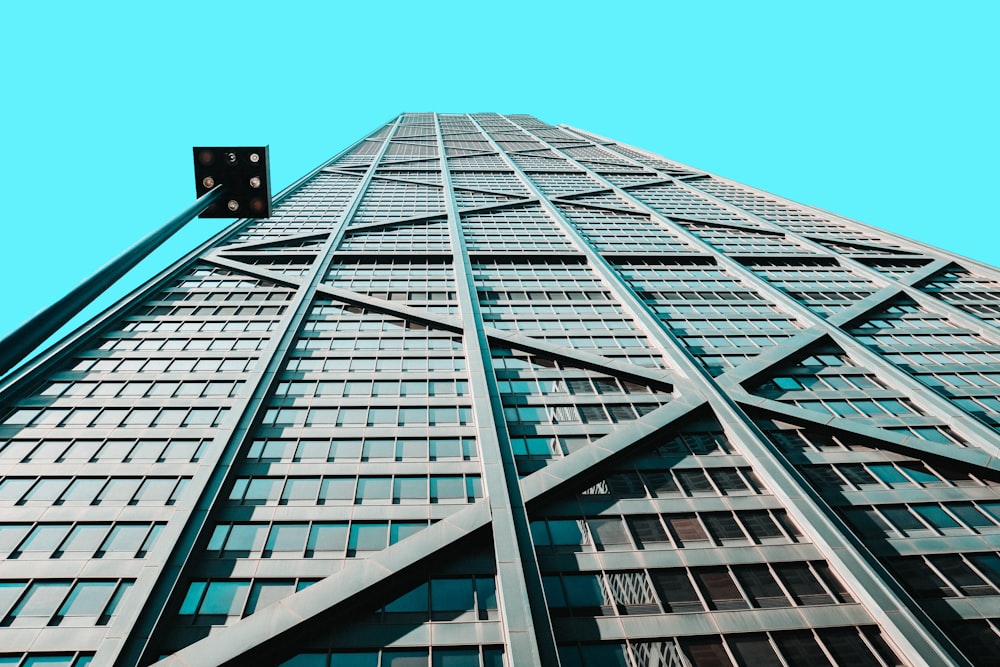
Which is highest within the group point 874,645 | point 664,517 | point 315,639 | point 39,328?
point 39,328

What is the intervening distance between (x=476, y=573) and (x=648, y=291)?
24563 millimetres

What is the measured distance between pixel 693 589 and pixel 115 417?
69.8 ft

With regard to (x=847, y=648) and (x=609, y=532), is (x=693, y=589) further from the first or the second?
(x=847, y=648)

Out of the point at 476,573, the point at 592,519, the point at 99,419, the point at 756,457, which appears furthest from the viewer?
the point at 99,419

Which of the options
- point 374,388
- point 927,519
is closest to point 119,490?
point 374,388

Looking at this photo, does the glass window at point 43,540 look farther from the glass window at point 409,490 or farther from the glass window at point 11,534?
the glass window at point 409,490

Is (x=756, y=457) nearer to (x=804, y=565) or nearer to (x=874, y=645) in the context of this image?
(x=804, y=565)

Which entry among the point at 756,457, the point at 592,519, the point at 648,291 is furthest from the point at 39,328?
the point at 648,291

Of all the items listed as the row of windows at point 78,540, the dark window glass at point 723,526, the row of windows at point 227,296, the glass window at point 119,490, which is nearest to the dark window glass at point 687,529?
the dark window glass at point 723,526

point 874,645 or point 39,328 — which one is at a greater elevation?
point 39,328

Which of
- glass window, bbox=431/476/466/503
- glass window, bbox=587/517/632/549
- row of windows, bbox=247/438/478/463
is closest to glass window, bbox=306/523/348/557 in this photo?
glass window, bbox=431/476/466/503

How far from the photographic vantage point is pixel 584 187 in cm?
6656

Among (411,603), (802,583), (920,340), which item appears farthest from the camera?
(920,340)

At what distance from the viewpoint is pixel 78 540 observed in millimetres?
16344
